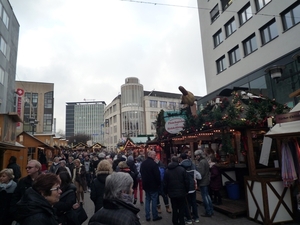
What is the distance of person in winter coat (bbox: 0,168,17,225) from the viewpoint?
12.7 ft

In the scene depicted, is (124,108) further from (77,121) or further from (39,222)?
(77,121)

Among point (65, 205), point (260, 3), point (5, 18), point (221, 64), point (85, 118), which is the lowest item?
point (65, 205)

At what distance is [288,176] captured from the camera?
5512 millimetres

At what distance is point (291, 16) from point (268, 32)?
6.32ft

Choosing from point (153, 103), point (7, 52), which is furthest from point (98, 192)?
point (153, 103)

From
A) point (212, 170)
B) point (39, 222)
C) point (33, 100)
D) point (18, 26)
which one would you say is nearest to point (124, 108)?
point (33, 100)

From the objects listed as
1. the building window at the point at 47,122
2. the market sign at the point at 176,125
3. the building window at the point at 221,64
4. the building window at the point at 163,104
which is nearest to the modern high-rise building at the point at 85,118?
the building window at the point at 47,122

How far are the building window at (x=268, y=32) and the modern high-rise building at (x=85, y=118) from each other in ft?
448

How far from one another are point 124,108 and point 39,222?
65.5 m

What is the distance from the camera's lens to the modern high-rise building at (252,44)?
502 inches

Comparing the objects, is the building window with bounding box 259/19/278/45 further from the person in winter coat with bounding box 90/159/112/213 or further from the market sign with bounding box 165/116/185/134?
the person in winter coat with bounding box 90/159/112/213

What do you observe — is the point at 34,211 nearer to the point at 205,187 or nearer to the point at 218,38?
the point at 205,187

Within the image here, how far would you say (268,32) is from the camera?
49.4 feet

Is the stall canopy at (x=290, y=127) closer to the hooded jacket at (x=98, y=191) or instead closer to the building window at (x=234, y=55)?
the hooded jacket at (x=98, y=191)
